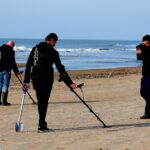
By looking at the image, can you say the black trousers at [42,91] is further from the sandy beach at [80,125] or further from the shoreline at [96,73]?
the shoreline at [96,73]

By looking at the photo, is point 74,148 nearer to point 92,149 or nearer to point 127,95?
point 92,149

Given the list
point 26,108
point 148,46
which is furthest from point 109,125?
point 26,108

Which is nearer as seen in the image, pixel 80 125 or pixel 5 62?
pixel 80 125

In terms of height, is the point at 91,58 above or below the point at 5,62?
below

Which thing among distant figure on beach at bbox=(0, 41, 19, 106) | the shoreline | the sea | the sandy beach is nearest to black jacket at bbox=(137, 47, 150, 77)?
the sandy beach

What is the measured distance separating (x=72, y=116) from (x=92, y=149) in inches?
152

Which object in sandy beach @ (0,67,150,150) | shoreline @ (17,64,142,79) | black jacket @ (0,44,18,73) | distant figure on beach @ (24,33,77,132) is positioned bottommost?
shoreline @ (17,64,142,79)

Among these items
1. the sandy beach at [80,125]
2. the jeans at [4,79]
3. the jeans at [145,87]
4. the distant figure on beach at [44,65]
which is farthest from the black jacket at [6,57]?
the distant figure on beach at [44,65]

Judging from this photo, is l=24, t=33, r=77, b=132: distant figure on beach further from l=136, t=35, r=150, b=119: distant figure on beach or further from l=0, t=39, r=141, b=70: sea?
l=0, t=39, r=141, b=70: sea

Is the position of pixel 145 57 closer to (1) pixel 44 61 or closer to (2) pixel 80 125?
(2) pixel 80 125

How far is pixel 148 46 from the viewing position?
11.0 metres

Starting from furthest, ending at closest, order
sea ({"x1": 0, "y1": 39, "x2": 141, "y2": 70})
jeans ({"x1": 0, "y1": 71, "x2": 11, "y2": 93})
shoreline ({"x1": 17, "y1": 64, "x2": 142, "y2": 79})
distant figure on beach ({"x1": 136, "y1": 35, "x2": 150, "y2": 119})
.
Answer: sea ({"x1": 0, "y1": 39, "x2": 141, "y2": 70}) < shoreline ({"x1": 17, "y1": 64, "x2": 142, "y2": 79}) < jeans ({"x1": 0, "y1": 71, "x2": 11, "y2": 93}) < distant figure on beach ({"x1": 136, "y1": 35, "x2": 150, "y2": 119})

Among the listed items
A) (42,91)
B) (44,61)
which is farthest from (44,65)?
(42,91)

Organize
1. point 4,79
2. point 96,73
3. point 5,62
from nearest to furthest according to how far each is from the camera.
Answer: point 5,62, point 4,79, point 96,73
